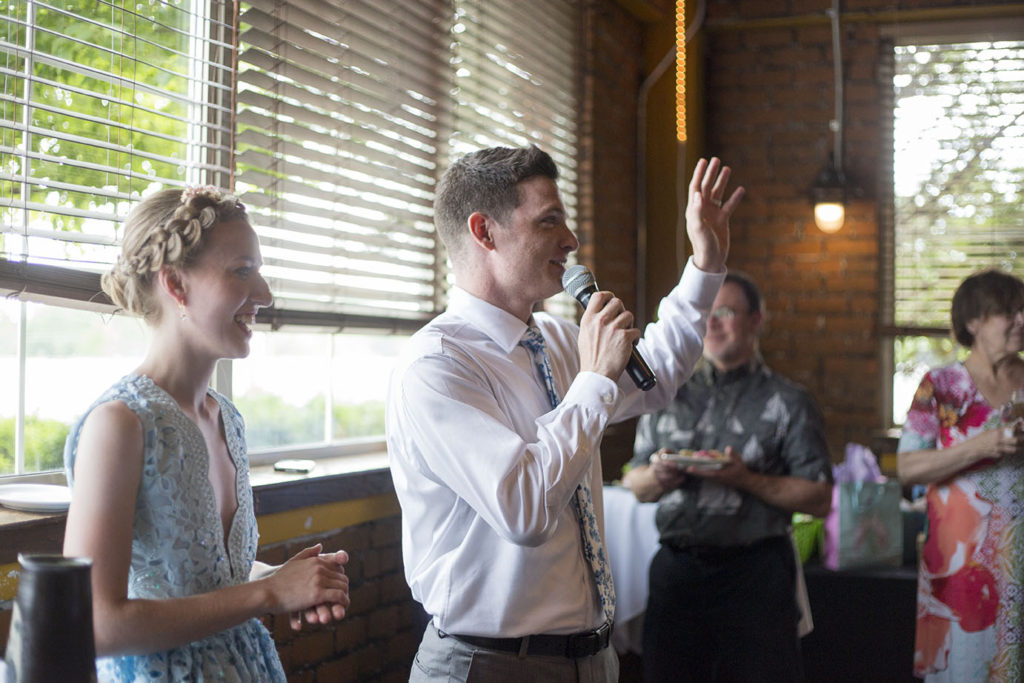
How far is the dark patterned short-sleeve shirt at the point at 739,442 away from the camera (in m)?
2.63

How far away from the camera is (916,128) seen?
17.4ft

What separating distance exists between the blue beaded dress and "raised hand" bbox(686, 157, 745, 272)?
110 centimetres

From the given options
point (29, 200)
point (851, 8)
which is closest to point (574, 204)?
point (851, 8)

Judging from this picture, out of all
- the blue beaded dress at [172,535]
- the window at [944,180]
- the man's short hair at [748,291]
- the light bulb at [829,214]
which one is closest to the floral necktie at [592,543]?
the blue beaded dress at [172,535]

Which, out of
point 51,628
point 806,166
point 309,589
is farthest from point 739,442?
point 806,166

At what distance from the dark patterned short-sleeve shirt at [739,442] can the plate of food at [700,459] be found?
0.09 metres

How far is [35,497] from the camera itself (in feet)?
5.61

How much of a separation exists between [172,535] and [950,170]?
4.90 metres

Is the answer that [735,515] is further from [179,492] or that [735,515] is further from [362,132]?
[179,492]

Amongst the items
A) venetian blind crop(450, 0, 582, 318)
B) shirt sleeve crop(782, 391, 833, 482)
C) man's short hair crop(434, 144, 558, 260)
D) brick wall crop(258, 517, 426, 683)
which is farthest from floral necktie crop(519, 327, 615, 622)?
venetian blind crop(450, 0, 582, 318)

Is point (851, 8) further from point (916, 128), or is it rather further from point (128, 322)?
point (128, 322)

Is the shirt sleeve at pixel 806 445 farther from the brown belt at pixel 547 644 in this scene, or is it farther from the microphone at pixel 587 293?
the brown belt at pixel 547 644

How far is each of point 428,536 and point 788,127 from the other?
4443mm

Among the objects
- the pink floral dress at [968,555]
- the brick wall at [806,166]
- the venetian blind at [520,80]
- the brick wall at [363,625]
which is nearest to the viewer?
the brick wall at [363,625]
